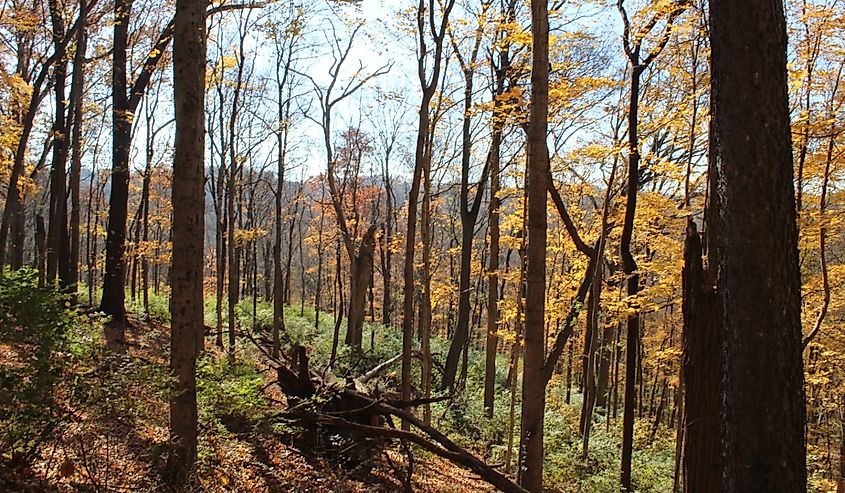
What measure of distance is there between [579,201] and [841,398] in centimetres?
1089

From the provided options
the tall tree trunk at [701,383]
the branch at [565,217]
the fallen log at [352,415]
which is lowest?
the fallen log at [352,415]

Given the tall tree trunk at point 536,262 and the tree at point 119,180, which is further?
the tree at point 119,180

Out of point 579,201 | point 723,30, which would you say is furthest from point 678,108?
point 723,30

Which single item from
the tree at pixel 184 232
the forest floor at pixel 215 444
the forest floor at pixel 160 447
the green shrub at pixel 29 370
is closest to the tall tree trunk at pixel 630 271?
the forest floor at pixel 215 444

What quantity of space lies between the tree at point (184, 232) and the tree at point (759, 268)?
4762 millimetres

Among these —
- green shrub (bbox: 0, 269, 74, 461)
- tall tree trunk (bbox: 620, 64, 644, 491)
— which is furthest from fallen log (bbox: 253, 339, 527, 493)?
tall tree trunk (bbox: 620, 64, 644, 491)

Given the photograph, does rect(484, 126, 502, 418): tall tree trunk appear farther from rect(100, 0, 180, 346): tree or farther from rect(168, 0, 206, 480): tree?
rect(168, 0, 206, 480): tree

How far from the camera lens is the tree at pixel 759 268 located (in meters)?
3.38

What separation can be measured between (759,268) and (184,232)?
5.02 meters

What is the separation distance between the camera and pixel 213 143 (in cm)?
1891

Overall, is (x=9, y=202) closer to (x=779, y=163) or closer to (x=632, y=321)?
(x=632, y=321)

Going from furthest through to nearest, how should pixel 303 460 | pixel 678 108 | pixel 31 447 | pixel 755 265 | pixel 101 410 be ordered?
pixel 678 108 → pixel 303 460 → pixel 101 410 → pixel 31 447 → pixel 755 265

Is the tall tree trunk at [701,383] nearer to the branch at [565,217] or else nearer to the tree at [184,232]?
the tree at [184,232]

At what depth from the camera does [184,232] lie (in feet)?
17.7
